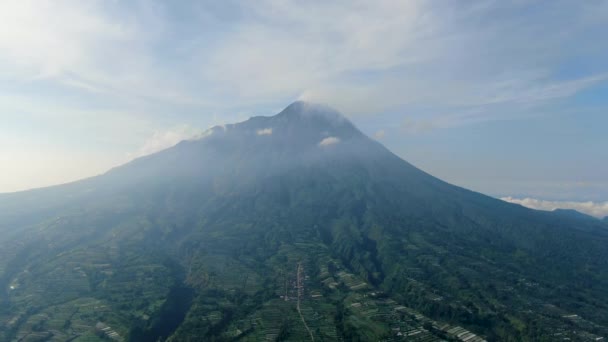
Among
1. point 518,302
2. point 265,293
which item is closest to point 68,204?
point 265,293

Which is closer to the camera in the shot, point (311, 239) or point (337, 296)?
point (337, 296)

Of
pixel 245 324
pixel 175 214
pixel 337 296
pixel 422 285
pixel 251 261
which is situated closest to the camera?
pixel 245 324

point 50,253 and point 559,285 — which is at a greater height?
point 50,253

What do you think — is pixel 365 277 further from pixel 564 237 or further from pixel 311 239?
pixel 564 237

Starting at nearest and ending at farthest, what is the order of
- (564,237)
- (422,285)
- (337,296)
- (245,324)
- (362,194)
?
(245,324)
(337,296)
(422,285)
(564,237)
(362,194)

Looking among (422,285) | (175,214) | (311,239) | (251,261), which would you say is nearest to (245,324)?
(251,261)

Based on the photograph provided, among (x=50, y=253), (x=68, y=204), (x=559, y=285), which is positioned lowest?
(x=559, y=285)
